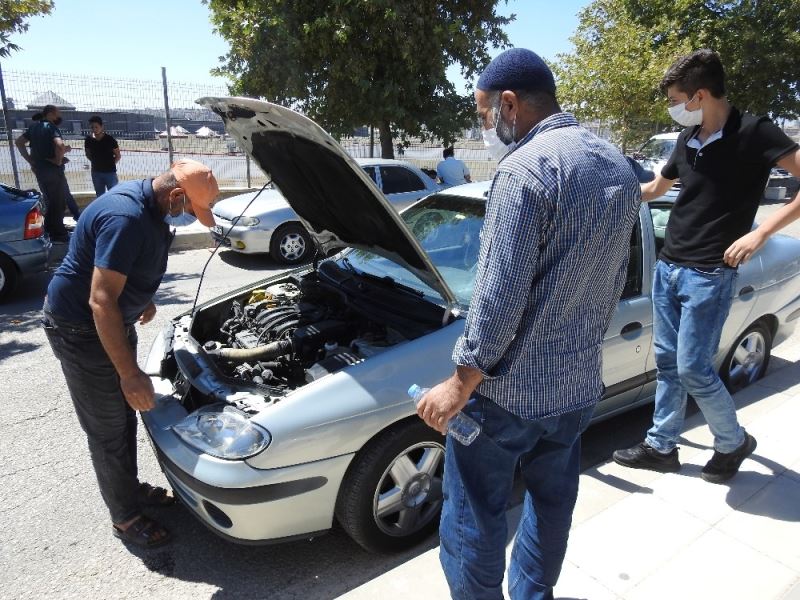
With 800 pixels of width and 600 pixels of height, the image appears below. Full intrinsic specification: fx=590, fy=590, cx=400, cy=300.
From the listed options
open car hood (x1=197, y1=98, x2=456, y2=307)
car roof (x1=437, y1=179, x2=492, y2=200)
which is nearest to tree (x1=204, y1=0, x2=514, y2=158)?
car roof (x1=437, y1=179, x2=492, y2=200)

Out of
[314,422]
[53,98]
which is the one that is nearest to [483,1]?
[53,98]

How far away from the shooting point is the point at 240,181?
14.0 metres

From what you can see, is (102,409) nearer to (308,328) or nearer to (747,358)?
(308,328)

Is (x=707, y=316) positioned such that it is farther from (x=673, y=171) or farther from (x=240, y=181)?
(x=240, y=181)

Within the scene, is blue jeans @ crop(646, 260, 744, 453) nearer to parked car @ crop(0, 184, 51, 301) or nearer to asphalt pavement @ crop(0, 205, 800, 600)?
asphalt pavement @ crop(0, 205, 800, 600)

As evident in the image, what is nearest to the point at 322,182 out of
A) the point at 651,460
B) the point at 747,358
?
the point at 651,460

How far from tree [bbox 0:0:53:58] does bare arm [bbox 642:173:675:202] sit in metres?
8.78

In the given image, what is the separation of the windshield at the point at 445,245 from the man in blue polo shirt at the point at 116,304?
3.66 ft

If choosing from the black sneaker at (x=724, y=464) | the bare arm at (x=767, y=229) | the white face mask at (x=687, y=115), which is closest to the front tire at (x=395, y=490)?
the black sneaker at (x=724, y=464)

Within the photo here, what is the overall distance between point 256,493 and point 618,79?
1382 centimetres

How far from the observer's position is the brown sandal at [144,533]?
108 inches

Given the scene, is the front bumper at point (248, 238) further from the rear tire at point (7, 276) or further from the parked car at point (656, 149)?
the parked car at point (656, 149)

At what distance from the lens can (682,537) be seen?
2639mm

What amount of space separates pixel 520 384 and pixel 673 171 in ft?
6.57
